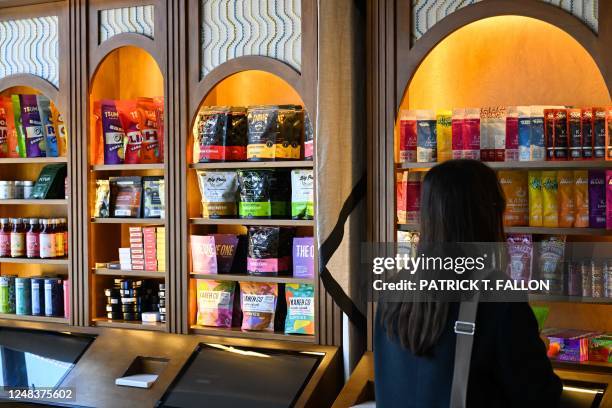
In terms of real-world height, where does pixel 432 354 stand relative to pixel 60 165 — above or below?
below

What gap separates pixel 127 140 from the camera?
4535 mm

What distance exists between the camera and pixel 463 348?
5.97 feet

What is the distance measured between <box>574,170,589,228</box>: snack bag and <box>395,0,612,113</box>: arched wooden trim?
0.41 meters

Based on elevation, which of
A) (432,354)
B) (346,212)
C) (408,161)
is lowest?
(432,354)

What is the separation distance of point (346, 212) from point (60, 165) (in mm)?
1925

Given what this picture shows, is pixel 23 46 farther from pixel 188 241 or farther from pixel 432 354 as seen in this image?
pixel 432 354

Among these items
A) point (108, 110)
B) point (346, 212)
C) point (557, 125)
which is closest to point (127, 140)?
point (108, 110)

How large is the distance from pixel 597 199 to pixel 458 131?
25.7 inches

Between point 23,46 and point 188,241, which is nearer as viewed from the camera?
point 188,241

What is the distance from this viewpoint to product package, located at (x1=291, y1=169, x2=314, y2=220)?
13.4ft

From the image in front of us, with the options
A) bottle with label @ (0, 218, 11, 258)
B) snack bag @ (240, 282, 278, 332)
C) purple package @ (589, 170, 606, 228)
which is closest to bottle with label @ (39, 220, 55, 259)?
bottle with label @ (0, 218, 11, 258)

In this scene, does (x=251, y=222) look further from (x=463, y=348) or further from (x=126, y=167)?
(x=463, y=348)

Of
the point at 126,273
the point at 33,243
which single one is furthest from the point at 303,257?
the point at 33,243

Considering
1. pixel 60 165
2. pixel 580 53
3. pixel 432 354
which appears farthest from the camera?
pixel 60 165
